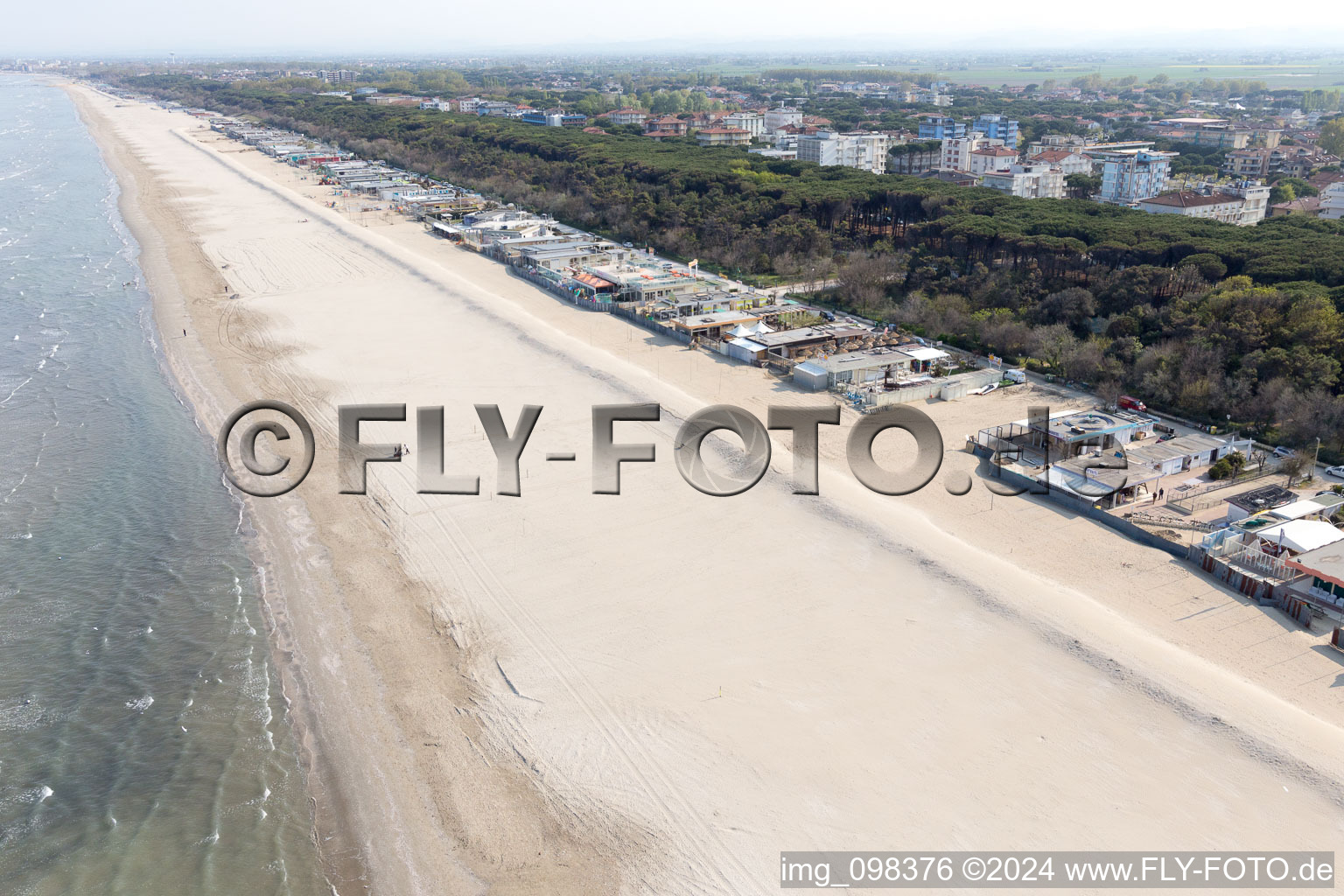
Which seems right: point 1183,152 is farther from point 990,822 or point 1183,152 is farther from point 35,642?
point 35,642

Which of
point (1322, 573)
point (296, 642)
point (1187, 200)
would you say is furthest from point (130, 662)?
point (1187, 200)

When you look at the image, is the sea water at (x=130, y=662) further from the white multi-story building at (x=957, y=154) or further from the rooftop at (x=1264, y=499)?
the white multi-story building at (x=957, y=154)

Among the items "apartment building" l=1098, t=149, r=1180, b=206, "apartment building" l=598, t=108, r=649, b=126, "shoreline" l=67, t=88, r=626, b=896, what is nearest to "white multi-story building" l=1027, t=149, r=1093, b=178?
"apartment building" l=1098, t=149, r=1180, b=206

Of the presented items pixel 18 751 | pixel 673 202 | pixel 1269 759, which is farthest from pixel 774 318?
pixel 18 751

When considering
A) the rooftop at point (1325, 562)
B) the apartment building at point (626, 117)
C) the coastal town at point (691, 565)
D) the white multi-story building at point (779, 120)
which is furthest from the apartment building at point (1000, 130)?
the rooftop at point (1325, 562)

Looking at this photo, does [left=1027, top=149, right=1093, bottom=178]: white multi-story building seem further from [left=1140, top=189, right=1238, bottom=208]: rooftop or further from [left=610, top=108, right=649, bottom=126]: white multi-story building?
[left=610, top=108, right=649, bottom=126]: white multi-story building

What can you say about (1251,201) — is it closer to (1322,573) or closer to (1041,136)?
(1041,136)

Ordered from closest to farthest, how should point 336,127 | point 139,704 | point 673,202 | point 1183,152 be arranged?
point 139,704 < point 673,202 < point 1183,152 < point 336,127

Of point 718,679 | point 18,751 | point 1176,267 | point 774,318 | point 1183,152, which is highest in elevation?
point 1183,152
